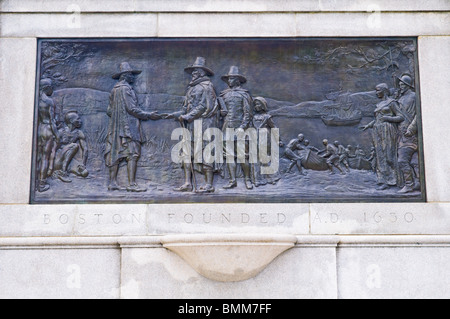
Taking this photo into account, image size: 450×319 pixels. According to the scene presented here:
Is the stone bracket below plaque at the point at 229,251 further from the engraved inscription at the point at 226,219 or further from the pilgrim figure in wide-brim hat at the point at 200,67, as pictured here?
the pilgrim figure in wide-brim hat at the point at 200,67

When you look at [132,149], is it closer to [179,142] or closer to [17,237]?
[179,142]

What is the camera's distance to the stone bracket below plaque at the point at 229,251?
9812mm

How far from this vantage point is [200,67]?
35.7ft

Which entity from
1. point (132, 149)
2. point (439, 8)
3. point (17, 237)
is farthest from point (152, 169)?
point (439, 8)

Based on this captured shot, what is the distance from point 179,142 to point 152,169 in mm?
583

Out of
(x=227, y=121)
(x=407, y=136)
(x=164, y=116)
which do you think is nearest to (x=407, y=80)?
(x=407, y=136)

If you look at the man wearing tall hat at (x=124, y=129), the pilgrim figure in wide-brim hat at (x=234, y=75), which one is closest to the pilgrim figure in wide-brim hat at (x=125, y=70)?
the man wearing tall hat at (x=124, y=129)

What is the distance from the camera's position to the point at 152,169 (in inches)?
424

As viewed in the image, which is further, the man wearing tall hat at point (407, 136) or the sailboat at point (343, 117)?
the sailboat at point (343, 117)

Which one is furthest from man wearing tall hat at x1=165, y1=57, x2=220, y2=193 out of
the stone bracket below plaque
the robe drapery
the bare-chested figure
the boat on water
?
the bare-chested figure

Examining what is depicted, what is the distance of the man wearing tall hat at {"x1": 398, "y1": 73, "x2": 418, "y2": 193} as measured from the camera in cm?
1070

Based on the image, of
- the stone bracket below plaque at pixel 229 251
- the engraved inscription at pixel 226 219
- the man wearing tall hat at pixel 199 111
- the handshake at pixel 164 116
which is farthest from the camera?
the handshake at pixel 164 116

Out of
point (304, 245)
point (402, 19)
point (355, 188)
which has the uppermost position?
point (402, 19)

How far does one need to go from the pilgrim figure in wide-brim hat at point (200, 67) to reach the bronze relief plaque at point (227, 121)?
17 millimetres
